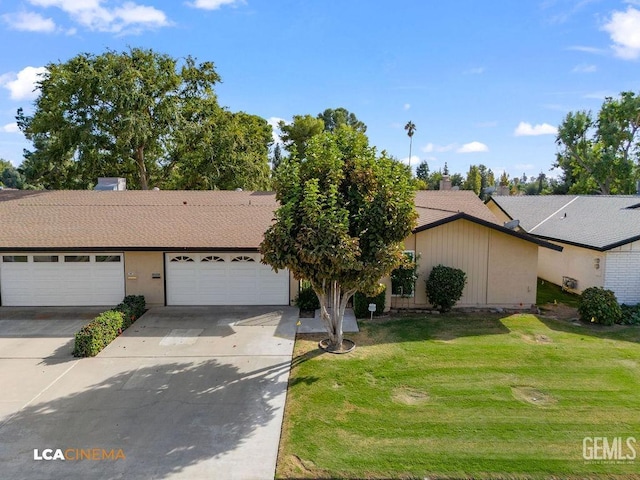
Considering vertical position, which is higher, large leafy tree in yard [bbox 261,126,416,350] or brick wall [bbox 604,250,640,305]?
large leafy tree in yard [bbox 261,126,416,350]

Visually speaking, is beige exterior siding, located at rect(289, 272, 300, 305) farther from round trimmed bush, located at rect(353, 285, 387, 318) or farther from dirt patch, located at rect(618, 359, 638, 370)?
dirt patch, located at rect(618, 359, 638, 370)

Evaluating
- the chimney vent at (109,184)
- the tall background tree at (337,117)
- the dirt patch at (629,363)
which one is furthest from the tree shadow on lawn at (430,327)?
the tall background tree at (337,117)

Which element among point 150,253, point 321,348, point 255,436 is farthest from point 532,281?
point 150,253

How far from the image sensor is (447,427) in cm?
668

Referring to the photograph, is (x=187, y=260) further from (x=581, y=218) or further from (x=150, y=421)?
(x=581, y=218)

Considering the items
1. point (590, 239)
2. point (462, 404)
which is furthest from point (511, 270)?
point (462, 404)

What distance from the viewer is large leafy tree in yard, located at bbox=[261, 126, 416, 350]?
27.4 ft

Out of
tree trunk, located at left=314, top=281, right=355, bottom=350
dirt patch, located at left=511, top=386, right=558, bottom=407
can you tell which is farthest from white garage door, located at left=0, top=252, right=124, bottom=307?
dirt patch, located at left=511, top=386, right=558, bottom=407

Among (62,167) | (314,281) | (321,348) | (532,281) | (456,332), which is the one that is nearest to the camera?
(314,281)

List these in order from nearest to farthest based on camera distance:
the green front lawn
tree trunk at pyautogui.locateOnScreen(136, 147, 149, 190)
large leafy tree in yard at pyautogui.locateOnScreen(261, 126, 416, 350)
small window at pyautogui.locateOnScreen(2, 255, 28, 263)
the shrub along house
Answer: the green front lawn
large leafy tree in yard at pyautogui.locateOnScreen(261, 126, 416, 350)
the shrub along house
small window at pyautogui.locateOnScreen(2, 255, 28, 263)
tree trunk at pyautogui.locateOnScreen(136, 147, 149, 190)

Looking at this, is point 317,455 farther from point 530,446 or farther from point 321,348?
point 321,348

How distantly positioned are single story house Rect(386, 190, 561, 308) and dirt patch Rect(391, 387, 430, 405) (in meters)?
5.31

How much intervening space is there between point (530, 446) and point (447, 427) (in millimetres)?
1225

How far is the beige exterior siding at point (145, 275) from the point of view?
1376 centimetres
